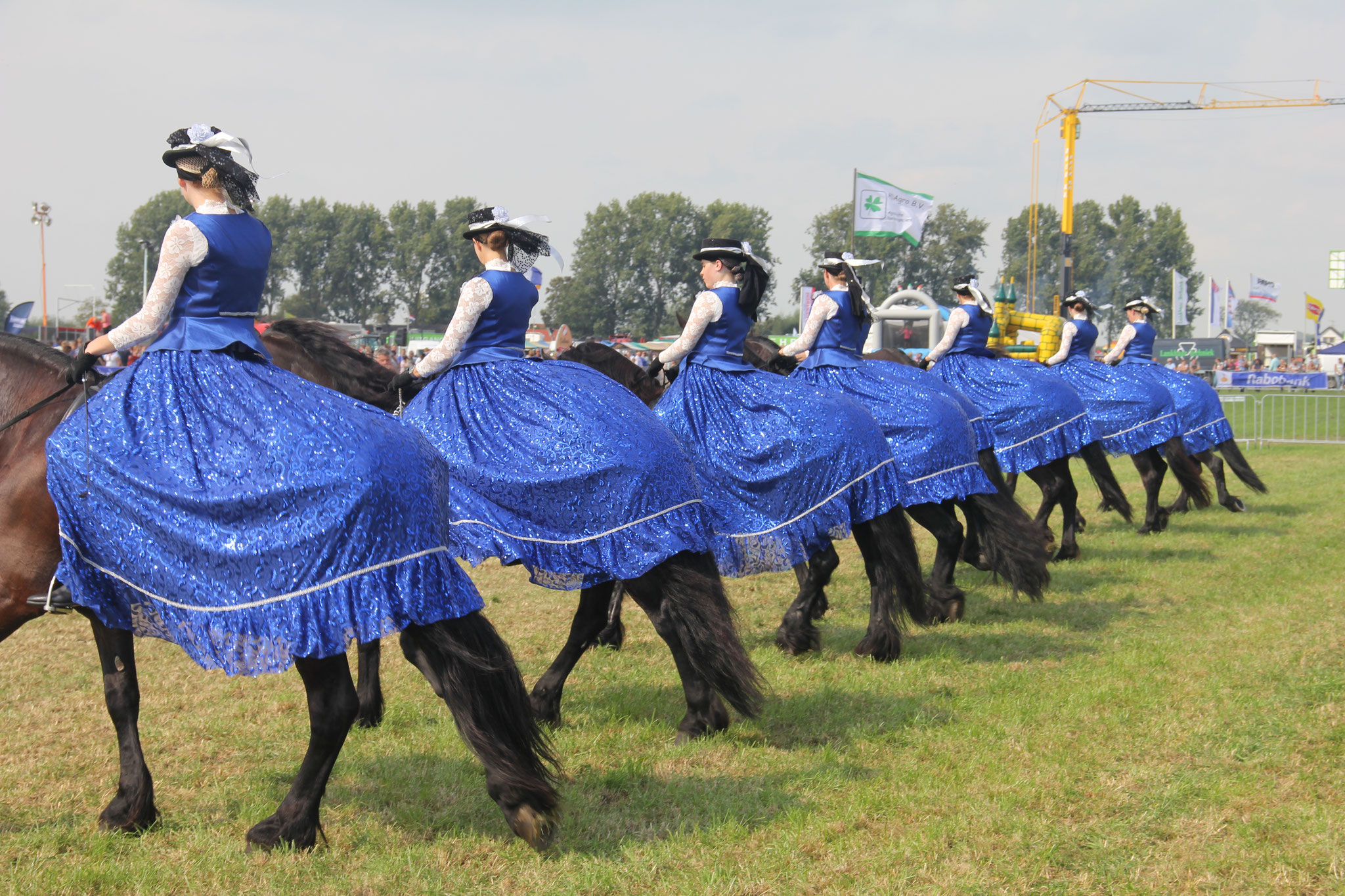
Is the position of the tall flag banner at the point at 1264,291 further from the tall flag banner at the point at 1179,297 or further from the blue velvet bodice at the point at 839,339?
the blue velvet bodice at the point at 839,339

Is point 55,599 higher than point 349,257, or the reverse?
point 349,257

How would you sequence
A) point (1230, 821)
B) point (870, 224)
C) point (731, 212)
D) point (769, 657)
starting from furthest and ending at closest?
1. point (731, 212)
2. point (870, 224)
3. point (769, 657)
4. point (1230, 821)

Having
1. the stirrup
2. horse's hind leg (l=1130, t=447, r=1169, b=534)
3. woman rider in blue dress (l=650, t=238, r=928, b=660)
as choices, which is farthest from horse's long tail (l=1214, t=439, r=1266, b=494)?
the stirrup

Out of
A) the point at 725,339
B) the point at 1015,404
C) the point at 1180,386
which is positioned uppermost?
the point at 725,339

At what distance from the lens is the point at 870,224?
21.4 metres

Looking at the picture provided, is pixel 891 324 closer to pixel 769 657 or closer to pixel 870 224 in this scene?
pixel 870 224

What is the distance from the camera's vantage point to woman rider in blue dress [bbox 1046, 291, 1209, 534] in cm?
1037

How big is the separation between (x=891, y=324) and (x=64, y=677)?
18.5 metres

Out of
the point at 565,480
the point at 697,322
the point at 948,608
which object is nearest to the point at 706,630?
the point at 565,480

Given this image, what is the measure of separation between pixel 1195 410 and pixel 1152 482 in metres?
1.19

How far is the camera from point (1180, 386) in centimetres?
1130

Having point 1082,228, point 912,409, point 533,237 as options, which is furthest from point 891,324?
point 1082,228

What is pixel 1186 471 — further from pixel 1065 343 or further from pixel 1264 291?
pixel 1264 291

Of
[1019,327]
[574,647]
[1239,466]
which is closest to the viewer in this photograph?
[574,647]
